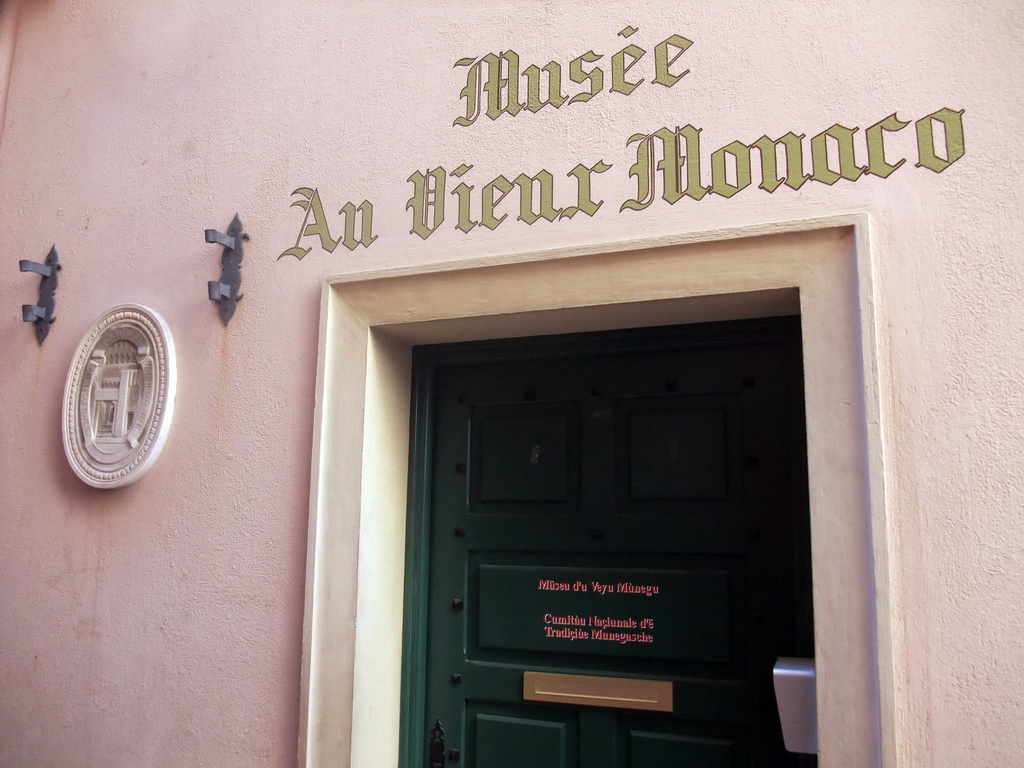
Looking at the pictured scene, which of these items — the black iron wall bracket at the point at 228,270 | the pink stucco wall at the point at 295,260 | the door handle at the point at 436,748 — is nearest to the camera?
the pink stucco wall at the point at 295,260

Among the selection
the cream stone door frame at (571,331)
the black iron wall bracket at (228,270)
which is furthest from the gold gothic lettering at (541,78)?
the black iron wall bracket at (228,270)

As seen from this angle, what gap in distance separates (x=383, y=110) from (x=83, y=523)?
2.09 metres

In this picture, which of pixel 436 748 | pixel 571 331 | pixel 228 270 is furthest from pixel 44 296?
pixel 436 748

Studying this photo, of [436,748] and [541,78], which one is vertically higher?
[541,78]

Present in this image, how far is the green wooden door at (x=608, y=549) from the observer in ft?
9.03

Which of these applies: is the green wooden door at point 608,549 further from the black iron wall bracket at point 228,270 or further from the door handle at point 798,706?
the black iron wall bracket at point 228,270

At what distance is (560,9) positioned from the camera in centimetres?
298

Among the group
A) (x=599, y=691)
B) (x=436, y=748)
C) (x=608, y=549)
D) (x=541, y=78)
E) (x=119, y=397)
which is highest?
(x=541, y=78)

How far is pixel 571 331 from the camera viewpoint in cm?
303

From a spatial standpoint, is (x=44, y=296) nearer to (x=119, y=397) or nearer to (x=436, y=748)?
(x=119, y=397)

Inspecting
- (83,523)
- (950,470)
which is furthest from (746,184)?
(83,523)

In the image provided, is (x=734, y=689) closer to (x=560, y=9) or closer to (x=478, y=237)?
(x=478, y=237)

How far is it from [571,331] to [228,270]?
4.58 feet

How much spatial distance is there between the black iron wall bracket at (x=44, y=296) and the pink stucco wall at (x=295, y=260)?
0.08 metres
